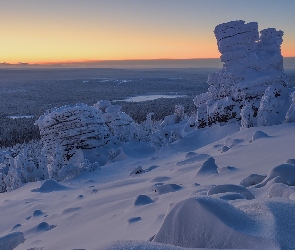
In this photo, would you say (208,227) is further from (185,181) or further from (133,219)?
(185,181)

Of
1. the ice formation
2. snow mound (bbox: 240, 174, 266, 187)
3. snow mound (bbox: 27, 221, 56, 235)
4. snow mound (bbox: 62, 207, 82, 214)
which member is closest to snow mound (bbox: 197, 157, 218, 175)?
snow mound (bbox: 240, 174, 266, 187)

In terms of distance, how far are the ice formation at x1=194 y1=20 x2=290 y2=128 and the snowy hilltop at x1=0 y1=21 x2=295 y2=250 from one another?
0.21 ft

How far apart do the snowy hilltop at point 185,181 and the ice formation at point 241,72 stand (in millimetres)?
64

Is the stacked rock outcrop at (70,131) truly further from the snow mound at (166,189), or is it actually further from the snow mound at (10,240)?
the snow mound at (10,240)

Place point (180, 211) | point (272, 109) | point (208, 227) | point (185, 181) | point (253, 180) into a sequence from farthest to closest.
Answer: point (272, 109)
point (185, 181)
point (253, 180)
point (180, 211)
point (208, 227)

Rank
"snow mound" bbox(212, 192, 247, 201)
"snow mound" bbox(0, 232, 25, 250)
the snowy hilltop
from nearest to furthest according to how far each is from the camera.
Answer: the snowy hilltop → "snow mound" bbox(0, 232, 25, 250) → "snow mound" bbox(212, 192, 247, 201)

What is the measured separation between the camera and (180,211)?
3047 millimetres

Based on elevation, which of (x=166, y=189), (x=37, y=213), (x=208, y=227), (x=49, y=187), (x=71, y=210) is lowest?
(x=49, y=187)

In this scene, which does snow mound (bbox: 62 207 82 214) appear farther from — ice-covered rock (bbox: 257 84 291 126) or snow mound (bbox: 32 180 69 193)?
ice-covered rock (bbox: 257 84 291 126)

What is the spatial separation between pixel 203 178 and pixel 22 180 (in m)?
13.5

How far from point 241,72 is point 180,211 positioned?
2072 centimetres

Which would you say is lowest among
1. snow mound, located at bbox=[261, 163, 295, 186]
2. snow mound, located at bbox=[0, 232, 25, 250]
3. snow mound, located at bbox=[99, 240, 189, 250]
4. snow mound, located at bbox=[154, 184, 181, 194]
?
snow mound, located at bbox=[154, 184, 181, 194]

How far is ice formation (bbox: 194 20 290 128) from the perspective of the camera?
21461 millimetres

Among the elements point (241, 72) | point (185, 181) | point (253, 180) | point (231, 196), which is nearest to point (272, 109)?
point (241, 72)
